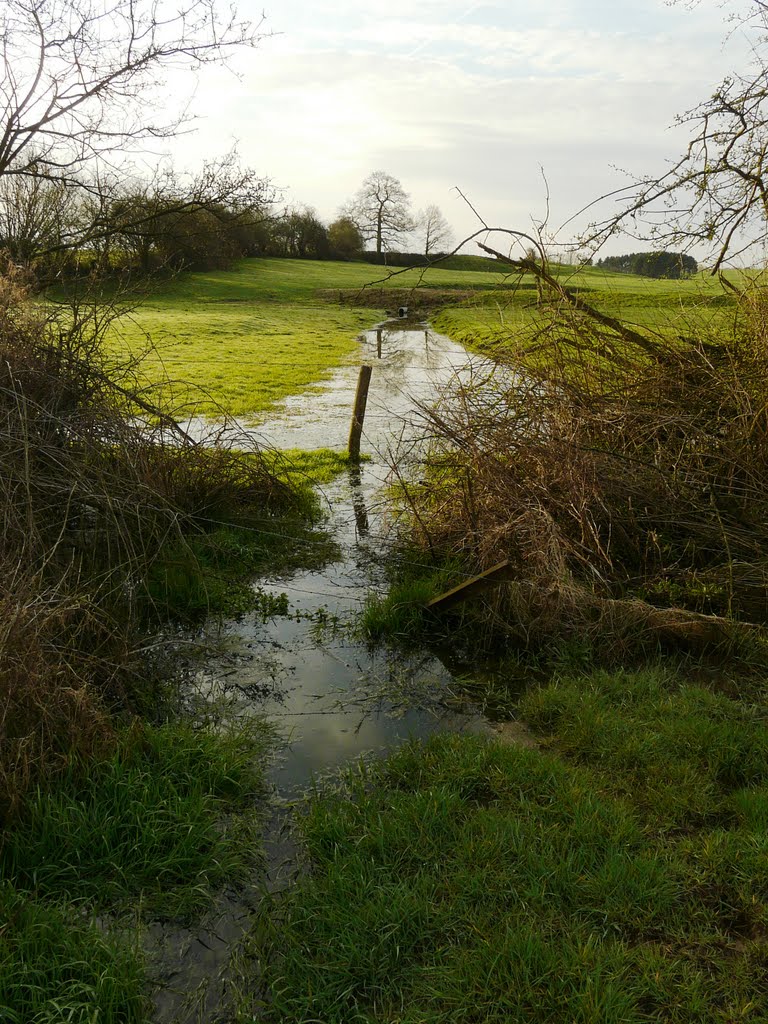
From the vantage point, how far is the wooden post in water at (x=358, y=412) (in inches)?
449

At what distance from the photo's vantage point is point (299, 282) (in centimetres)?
5281

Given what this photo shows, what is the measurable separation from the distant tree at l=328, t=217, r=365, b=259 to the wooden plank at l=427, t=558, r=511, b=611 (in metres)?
69.5

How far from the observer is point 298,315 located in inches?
1593

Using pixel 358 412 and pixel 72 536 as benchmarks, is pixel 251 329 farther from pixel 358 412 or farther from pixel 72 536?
pixel 72 536

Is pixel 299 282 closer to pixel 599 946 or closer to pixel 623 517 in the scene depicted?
pixel 623 517

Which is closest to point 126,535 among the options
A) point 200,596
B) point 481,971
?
point 200,596

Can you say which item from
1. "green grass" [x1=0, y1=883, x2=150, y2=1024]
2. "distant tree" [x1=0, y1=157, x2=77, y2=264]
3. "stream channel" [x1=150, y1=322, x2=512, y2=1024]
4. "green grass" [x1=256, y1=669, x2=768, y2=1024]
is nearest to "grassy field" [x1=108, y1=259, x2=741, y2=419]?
"distant tree" [x1=0, y1=157, x2=77, y2=264]

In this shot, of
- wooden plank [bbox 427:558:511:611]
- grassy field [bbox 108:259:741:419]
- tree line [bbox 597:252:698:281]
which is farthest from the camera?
grassy field [bbox 108:259:741:419]

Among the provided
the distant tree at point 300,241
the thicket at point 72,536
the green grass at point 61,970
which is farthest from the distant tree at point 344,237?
the green grass at point 61,970

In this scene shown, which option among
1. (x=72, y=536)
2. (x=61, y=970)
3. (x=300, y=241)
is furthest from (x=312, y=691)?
(x=300, y=241)

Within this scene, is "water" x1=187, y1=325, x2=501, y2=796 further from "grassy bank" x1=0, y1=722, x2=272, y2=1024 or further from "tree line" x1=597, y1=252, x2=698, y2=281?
"tree line" x1=597, y1=252, x2=698, y2=281

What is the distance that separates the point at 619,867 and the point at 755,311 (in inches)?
233

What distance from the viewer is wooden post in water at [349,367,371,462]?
1140 centimetres

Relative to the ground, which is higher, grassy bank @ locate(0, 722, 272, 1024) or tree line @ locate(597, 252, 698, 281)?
tree line @ locate(597, 252, 698, 281)
